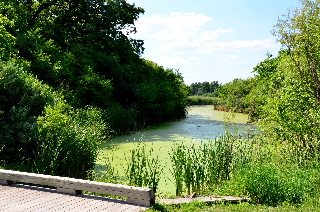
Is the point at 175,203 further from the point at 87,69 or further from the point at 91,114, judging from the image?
the point at 87,69

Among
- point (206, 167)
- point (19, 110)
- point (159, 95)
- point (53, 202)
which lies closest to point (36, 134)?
point (19, 110)

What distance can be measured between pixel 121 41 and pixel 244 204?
20.1 metres

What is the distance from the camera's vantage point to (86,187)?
5.18 metres

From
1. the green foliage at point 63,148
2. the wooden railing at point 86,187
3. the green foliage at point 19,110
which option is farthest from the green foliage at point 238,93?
the wooden railing at point 86,187

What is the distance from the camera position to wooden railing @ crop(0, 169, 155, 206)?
192 inches

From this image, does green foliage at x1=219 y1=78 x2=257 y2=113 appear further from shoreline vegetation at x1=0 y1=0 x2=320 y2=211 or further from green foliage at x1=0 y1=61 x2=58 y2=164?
green foliage at x1=0 y1=61 x2=58 y2=164

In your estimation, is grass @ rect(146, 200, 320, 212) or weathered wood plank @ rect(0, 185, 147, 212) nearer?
weathered wood plank @ rect(0, 185, 147, 212)

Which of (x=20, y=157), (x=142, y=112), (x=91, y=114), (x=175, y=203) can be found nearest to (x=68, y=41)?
(x=142, y=112)

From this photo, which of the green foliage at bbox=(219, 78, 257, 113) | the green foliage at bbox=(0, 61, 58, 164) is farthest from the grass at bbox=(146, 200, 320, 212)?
the green foliage at bbox=(219, 78, 257, 113)

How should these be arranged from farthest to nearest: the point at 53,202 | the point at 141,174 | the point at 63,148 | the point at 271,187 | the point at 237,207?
the point at 141,174
the point at 63,148
the point at 271,187
the point at 237,207
the point at 53,202

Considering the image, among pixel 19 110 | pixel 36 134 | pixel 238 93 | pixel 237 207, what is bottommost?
pixel 237 207

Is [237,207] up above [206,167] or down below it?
below

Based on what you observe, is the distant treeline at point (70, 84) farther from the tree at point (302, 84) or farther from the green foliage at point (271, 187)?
the tree at point (302, 84)

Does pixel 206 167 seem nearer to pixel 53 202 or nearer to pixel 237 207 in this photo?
pixel 237 207
